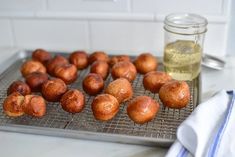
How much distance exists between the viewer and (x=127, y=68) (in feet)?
2.51

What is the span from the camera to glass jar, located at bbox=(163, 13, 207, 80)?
796 millimetres

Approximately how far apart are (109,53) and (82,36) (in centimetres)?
8

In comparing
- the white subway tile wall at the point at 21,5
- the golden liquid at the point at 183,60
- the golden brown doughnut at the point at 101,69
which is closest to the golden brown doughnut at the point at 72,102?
the golden brown doughnut at the point at 101,69

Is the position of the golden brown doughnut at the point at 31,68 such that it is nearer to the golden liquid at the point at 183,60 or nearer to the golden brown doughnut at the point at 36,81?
the golden brown doughnut at the point at 36,81

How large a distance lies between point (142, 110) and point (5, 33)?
539 mm

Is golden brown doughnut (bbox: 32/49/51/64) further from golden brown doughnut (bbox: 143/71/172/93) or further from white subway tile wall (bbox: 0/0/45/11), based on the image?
golden brown doughnut (bbox: 143/71/172/93)

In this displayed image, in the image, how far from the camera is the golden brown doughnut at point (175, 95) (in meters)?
0.65

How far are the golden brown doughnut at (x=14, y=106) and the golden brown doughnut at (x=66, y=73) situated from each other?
0.42 feet

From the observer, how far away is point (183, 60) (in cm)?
80

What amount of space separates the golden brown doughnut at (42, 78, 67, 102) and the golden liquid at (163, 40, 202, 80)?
243mm

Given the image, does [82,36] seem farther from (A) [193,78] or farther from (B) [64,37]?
(A) [193,78]

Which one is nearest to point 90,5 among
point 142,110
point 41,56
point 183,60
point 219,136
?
point 41,56

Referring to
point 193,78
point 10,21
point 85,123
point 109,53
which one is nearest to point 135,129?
point 85,123

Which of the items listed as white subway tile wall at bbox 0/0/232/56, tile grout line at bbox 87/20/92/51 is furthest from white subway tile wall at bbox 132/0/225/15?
tile grout line at bbox 87/20/92/51
